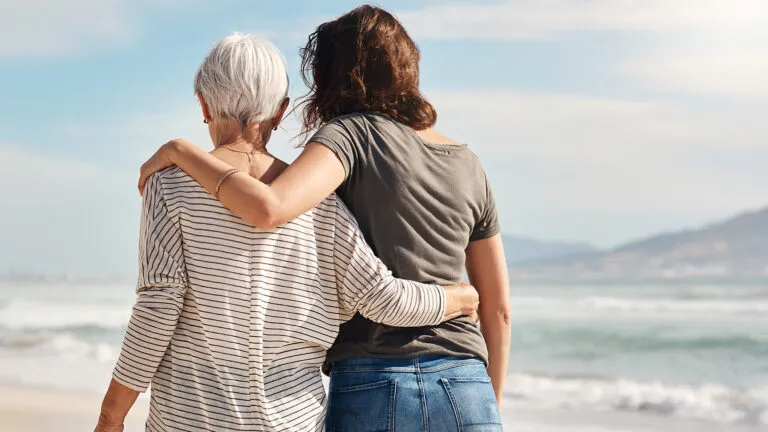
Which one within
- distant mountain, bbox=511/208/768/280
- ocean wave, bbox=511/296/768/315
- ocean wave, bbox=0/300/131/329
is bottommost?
distant mountain, bbox=511/208/768/280

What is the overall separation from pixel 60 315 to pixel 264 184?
14.8m

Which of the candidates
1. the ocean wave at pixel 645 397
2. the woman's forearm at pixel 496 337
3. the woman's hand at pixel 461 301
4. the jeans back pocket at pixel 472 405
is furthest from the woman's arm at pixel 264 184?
the ocean wave at pixel 645 397

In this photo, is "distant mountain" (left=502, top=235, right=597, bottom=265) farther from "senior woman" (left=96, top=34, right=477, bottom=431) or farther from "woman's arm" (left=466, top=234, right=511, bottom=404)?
"senior woman" (left=96, top=34, right=477, bottom=431)

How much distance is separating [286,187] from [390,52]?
46 cm

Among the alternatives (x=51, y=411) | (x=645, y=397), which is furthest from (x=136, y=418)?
(x=645, y=397)

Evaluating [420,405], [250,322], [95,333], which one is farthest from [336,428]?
[95,333]

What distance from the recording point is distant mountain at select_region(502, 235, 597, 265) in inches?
1158

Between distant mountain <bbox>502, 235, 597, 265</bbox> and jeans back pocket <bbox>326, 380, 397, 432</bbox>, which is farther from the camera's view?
distant mountain <bbox>502, 235, 597, 265</bbox>

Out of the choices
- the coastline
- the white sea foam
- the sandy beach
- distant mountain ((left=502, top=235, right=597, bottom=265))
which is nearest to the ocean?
the white sea foam

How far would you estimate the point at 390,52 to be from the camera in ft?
6.53

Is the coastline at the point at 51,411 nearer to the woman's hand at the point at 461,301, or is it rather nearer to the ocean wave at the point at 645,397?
the ocean wave at the point at 645,397

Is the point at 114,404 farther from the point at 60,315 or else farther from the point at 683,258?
the point at 683,258

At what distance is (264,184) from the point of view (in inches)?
68.6

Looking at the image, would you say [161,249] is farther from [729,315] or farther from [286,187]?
[729,315]
